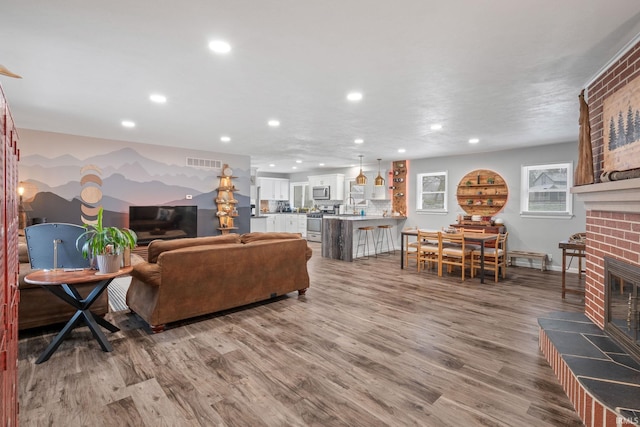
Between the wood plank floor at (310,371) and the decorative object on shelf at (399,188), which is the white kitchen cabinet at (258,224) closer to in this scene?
the decorative object on shelf at (399,188)

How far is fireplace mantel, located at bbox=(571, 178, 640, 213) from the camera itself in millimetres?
2146

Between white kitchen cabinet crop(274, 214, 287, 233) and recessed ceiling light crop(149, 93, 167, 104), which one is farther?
white kitchen cabinet crop(274, 214, 287, 233)

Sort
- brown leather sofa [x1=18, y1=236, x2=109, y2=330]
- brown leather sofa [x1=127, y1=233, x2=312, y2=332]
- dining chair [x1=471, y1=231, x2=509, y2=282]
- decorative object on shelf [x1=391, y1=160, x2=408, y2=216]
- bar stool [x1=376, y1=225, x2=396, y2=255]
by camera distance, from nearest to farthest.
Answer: brown leather sofa [x1=18, y1=236, x2=109, y2=330] < brown leather sofa [x1=127, y1=233, x2=312, y2=332] < dining chair [x1=471, y1=231, x2=509, y2=282] < bar stool [x1=376, y1=225, x2=396, y2=255] < decorative object on shelf [x1=391, y1=160, x2=408, y2=216]

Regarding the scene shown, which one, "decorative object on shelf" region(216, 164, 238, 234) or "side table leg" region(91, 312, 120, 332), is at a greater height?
"decorative object on shelf" region(216, 164, 238, 234)

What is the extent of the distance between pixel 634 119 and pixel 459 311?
8.25 ft

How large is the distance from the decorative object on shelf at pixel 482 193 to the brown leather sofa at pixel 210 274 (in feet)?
15.6

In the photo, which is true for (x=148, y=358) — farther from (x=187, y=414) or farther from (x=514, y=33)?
(x=514, y=33)

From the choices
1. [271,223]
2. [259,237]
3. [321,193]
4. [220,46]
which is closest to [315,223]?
[321,193]

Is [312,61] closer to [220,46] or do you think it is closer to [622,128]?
[220,46]

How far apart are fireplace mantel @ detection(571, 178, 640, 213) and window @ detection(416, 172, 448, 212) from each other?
4839 mm

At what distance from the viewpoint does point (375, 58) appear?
263cm

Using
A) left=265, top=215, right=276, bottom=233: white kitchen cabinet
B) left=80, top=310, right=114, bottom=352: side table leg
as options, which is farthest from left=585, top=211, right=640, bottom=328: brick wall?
left=265, top=215, right=276, bottom=233: white kitchen cabinet

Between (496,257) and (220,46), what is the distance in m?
5.14

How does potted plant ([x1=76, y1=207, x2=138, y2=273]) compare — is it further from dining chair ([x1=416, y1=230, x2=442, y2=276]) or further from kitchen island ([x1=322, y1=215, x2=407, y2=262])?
kitchen island ([x1=322, y1=215, x2=407, y2=262])
